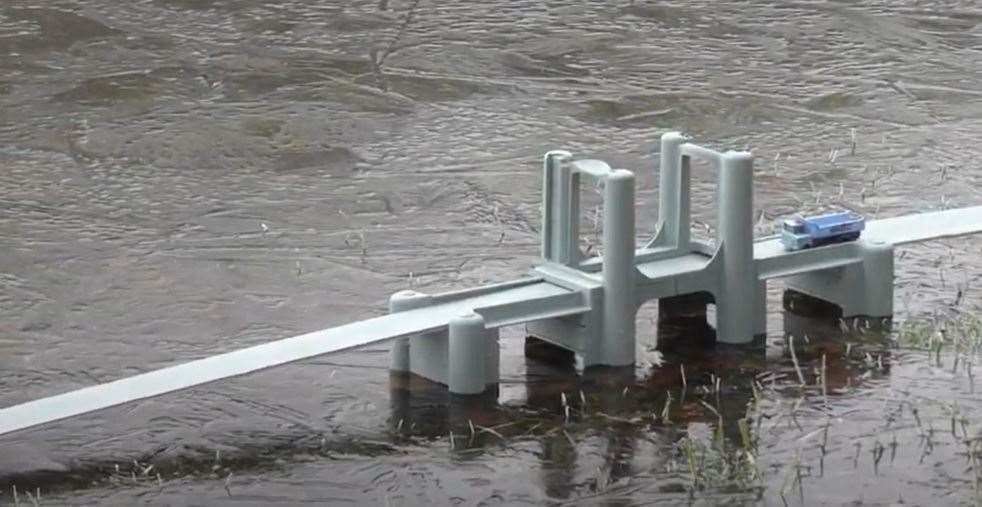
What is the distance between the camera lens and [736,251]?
579 centimetres

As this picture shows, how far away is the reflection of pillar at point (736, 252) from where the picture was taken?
574 centimetres

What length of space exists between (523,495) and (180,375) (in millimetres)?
927

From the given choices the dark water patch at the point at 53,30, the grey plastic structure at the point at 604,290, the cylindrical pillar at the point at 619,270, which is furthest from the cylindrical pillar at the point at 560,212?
the dark water patch at the point at 53,30

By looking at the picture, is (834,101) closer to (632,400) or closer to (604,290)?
(604,290)

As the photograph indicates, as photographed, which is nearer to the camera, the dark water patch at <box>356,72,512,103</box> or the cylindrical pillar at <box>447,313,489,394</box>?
the cylindrical pillar at <box>447,313,489,394</box>

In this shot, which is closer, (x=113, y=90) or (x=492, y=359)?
(x=492, y=359)

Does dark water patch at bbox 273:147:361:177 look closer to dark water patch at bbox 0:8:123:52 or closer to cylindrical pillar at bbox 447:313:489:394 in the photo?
dark water patch at bbox 0:8:123:52

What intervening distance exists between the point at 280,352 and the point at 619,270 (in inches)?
36.4

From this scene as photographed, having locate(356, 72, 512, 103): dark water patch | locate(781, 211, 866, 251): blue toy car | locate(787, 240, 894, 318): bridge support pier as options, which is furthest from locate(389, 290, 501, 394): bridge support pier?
locate(356, 72, 512, 103): dark water patch

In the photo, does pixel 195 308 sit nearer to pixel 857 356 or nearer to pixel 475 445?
pixel 475 445

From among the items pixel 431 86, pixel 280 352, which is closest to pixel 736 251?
pixel 280 352

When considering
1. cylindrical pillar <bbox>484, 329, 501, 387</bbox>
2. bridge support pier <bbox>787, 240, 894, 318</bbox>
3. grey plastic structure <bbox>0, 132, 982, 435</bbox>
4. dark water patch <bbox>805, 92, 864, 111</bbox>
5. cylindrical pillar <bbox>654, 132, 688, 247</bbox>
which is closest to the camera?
grey plastic structure <bbox>0, 132, 982, 435</bbox>

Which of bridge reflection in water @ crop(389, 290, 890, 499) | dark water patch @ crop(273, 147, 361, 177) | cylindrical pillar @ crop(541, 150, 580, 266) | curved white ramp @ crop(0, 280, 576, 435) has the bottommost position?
bridge reflection in water @ crop(389, 290, 890, 499)

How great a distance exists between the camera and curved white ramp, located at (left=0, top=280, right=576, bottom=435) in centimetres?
510
